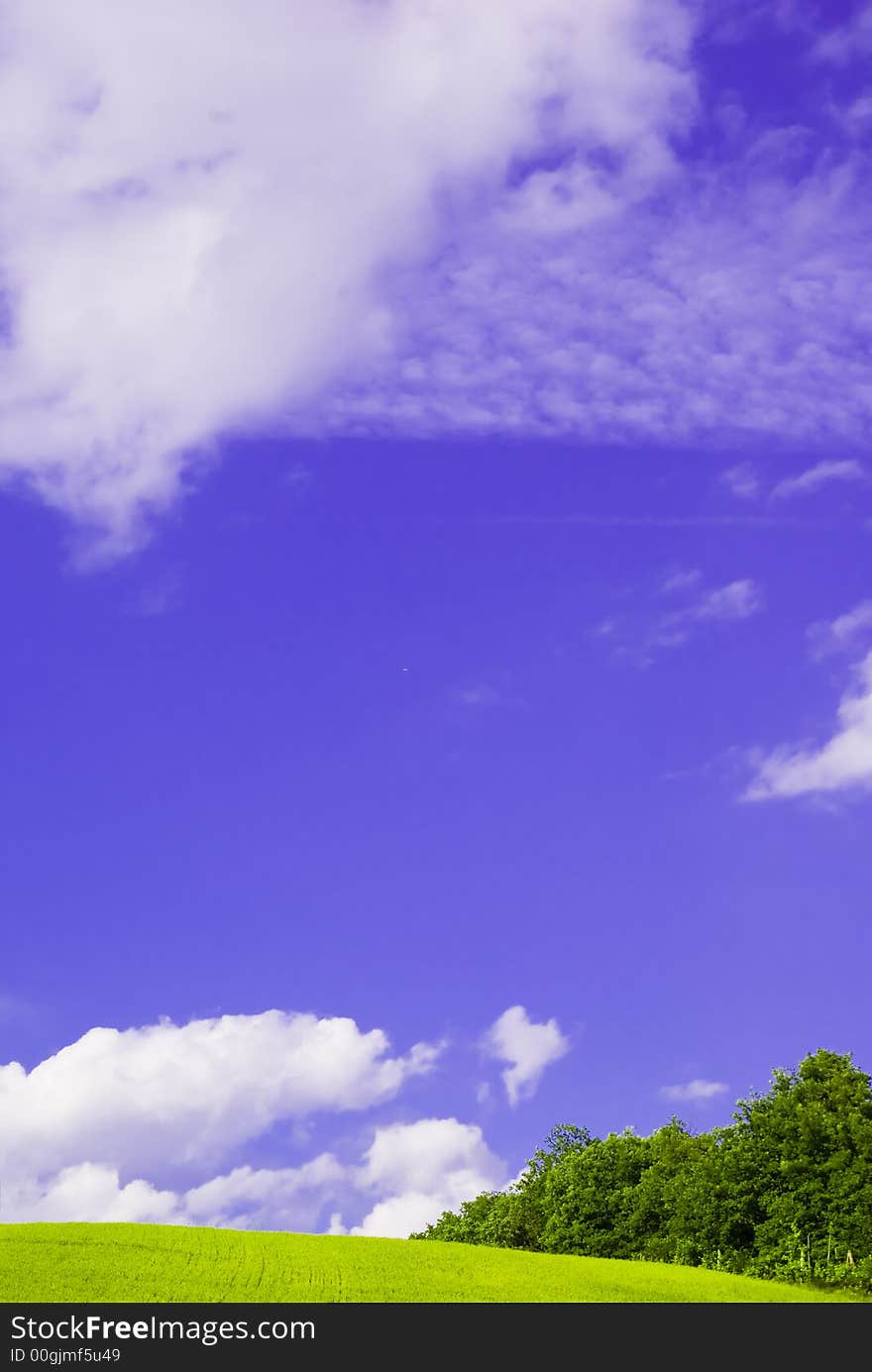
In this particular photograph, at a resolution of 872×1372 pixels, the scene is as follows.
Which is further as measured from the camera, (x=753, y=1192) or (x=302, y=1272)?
(x=753, y=1192)

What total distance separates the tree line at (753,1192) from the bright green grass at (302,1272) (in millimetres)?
11784

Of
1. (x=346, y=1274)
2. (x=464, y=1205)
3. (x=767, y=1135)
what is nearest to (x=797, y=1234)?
(x=767, y=1135)

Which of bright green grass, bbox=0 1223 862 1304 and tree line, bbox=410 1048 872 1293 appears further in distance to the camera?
tree line, bbox=410 1048 872 1293

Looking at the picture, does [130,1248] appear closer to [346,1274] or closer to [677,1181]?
[346,1274]

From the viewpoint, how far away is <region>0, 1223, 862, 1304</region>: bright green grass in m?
54.2

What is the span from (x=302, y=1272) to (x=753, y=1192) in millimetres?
40801

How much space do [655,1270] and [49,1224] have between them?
3593 cm

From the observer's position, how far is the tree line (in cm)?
7988

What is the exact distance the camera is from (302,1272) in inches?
2372

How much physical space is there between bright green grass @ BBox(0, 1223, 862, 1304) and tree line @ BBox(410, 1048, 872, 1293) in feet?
38.7

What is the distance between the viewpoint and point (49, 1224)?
69.8 metres

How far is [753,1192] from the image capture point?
285 ft

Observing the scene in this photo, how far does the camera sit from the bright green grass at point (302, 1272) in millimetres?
54188
